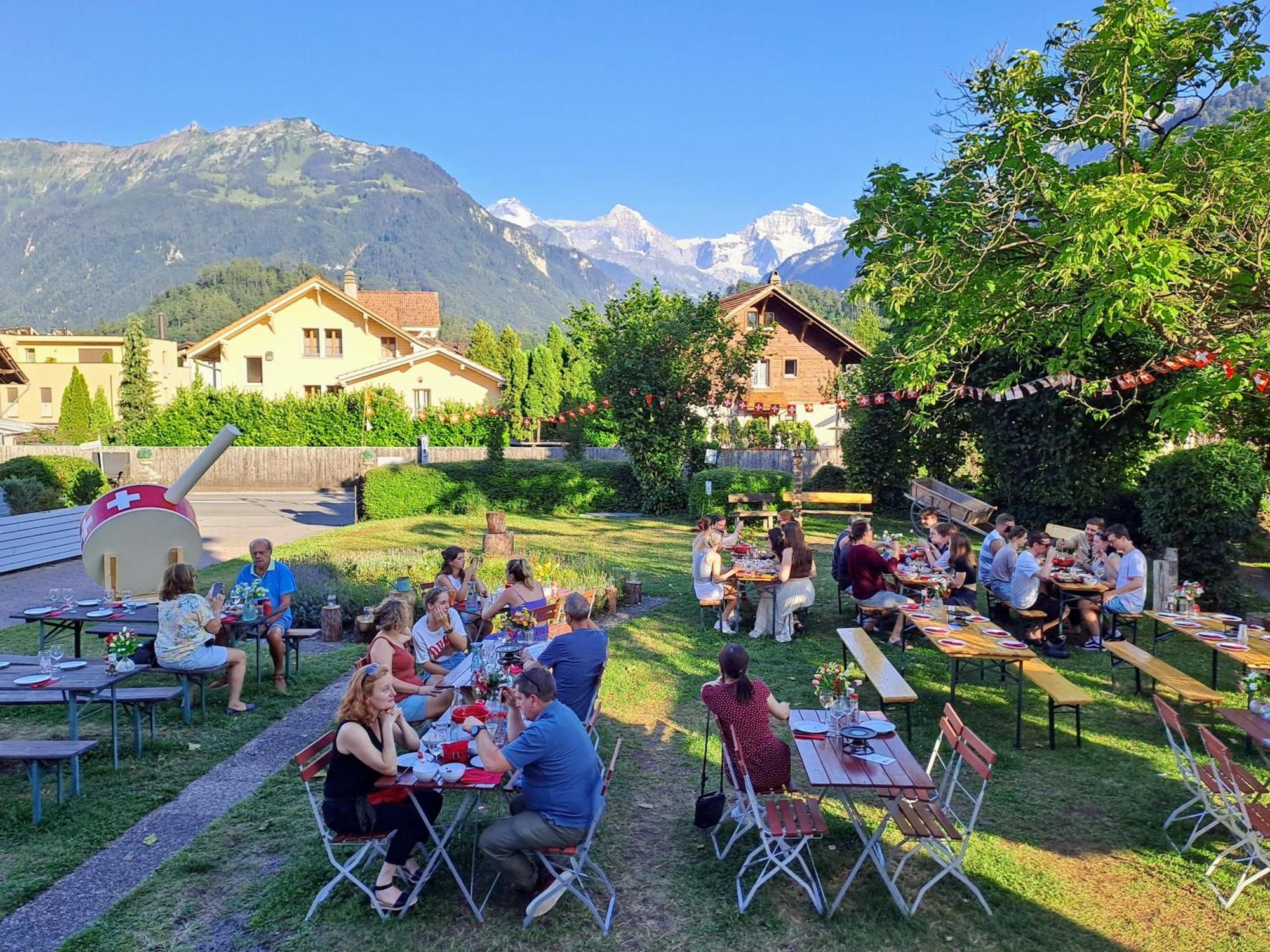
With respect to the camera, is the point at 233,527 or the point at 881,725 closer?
the point at 881,725

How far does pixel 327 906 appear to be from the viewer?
483 centimetres

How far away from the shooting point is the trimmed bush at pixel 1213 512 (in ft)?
37.0

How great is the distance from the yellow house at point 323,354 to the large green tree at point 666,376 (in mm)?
15917

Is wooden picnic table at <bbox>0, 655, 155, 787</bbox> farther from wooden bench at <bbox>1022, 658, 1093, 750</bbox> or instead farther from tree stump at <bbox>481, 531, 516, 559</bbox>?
tree stump at <bbox>481, 531, 516, 559</bbox>

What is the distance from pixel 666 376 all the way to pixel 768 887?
63.6 ft

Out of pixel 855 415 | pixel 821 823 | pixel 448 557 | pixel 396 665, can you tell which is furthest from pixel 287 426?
pixel 821 823

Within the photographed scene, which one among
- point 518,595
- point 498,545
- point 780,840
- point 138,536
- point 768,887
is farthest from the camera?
point 498,545

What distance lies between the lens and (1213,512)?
11469 mm

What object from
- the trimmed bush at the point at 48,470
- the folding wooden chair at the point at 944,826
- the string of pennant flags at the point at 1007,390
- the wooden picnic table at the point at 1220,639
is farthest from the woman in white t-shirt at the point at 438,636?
the trimmed bush at the point at 48,470

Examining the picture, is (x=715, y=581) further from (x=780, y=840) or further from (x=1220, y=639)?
(x=780, y=840)

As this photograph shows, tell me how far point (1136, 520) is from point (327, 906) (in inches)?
652

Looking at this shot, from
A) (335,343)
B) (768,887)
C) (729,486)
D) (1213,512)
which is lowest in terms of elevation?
(768,887)

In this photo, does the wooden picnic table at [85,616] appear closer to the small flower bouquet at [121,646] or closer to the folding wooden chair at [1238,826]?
the small flower bouquet at [121,646]

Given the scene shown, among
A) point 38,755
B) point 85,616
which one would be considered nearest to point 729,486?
point 85,616
